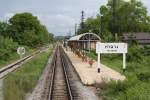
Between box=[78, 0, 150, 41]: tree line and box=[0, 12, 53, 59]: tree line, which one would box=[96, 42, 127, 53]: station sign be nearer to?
box=[0, 12, 53, 59]: tree line

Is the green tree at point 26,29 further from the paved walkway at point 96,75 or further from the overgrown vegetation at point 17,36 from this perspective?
the paved walkway at point 96,75

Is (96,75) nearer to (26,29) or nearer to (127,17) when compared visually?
(127,17)

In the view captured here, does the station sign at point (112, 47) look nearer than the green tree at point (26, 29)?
Yes

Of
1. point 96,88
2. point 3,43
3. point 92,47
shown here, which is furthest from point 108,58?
point 96,88

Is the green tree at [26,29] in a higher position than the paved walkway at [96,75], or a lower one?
higher

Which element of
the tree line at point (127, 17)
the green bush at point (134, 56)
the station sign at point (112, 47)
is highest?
the tree line at point (127, 17)

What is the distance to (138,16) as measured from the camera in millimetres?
110562

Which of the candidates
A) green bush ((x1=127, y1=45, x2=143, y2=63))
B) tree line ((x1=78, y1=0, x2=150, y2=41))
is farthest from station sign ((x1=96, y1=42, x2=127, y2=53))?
tree line ((x1=78, y1=0, x2=150, y2=41))

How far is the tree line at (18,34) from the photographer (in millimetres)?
51969

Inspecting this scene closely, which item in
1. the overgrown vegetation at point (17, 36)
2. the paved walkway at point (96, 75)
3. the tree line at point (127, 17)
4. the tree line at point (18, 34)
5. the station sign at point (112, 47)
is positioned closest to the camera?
the paved walkway at point (96, 75)

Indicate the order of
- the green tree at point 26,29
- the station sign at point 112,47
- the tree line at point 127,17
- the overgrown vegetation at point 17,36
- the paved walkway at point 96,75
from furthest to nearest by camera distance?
the tree line at point 127,17 < the green tree at point 26,29 < the overgrown vegetation at point 17,36 < the station sign at point 112,47 < the paved walkway at point 96,75

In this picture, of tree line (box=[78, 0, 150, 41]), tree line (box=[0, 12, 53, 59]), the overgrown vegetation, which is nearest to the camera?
the overgrown vegetation

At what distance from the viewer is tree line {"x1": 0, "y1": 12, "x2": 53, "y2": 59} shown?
51969mm

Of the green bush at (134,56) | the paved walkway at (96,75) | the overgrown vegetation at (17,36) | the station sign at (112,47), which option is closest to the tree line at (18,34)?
the overgrown vegetation at (17,36)
